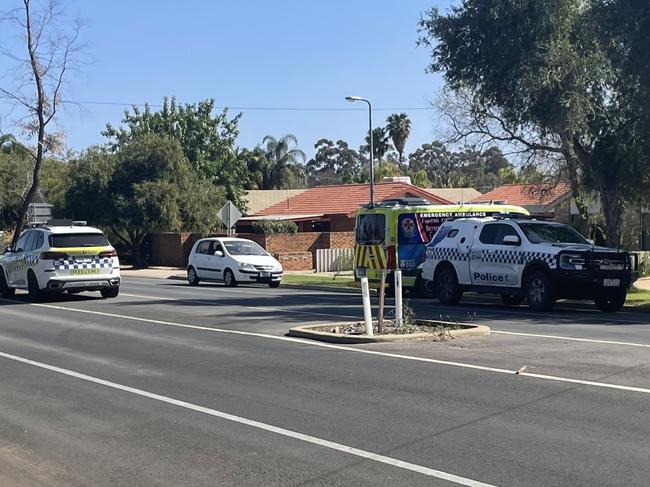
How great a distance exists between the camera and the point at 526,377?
10.1 meters

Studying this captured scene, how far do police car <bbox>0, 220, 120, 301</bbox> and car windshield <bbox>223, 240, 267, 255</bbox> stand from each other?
6.77 meters

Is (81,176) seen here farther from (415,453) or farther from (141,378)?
(415,453)

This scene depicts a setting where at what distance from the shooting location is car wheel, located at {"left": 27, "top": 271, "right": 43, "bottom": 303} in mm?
22531

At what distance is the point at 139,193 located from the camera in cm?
4462

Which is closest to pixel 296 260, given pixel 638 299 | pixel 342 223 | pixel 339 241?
pixel 339 241

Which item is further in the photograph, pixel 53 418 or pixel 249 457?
pixel 53 418

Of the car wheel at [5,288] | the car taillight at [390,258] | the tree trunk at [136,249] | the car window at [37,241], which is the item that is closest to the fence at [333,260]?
the tree trunk at [136,249]

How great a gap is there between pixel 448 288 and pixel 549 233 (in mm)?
2707

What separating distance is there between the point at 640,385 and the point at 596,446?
8.86 feet

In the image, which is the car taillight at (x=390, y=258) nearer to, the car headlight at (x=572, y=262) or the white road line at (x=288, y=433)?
the white road line at (x=288, y=433)

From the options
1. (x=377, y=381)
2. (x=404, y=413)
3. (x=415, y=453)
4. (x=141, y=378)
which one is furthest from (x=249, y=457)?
(x=141, y=378)

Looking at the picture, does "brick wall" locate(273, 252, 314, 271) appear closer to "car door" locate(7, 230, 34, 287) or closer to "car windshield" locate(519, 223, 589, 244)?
"car door" locate(7, 230, 34, 287)

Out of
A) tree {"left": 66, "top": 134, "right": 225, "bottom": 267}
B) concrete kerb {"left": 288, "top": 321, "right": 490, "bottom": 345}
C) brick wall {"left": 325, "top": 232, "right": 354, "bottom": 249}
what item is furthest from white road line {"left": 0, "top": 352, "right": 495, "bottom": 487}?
tree {"left": 66, "top": 134, "right": 225, "bottom": 267}

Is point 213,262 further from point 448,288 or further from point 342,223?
point 342,223
